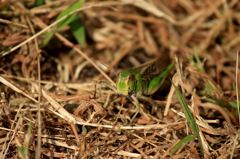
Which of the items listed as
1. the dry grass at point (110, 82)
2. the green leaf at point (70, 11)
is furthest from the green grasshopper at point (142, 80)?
the green leaf at point (70, 11)

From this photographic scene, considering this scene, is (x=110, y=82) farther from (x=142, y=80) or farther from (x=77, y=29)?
(x=77, y=29)

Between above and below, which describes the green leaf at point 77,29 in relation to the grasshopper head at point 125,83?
above

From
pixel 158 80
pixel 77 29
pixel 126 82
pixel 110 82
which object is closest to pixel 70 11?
pixel 77 29

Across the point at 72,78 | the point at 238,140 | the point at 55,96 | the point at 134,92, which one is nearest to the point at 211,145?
the point at 238,140

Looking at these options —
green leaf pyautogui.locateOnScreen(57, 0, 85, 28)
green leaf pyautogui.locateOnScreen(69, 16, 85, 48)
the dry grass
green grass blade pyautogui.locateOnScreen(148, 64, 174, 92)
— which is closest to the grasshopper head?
the dry grass

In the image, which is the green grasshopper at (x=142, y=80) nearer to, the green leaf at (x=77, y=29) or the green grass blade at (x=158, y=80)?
the green grass blade at (x=158, y=80)
